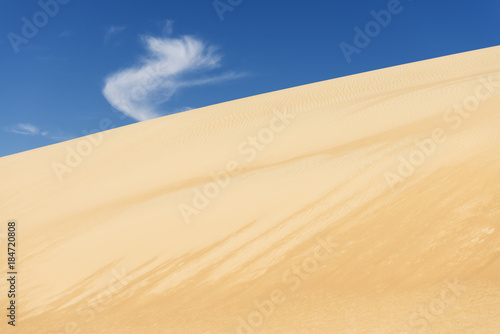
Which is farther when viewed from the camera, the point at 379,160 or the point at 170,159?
the point at 170,159

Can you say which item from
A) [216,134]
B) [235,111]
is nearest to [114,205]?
[216,134]

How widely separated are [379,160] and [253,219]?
272 cm

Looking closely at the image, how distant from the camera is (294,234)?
6.47m

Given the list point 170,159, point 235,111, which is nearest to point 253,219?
point 170,159

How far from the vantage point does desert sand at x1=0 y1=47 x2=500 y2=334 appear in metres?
4.34

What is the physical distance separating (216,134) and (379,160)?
9.81m

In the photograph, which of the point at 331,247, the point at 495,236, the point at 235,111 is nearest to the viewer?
the point at 495,236

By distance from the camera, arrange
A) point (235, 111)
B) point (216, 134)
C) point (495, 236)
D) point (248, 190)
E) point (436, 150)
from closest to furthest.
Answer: point (495, 236), point (436, 150), point (248, 190), point (216, 134), point (235, 111)

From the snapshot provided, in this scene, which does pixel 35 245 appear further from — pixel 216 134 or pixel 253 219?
pixel 216 134

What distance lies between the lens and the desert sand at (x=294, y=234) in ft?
14.2

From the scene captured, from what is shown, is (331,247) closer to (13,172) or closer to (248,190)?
(248,190)

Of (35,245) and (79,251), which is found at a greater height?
(35,245)

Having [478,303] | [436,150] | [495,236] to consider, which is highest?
[436,150]

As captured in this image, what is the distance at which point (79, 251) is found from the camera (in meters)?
8.60
